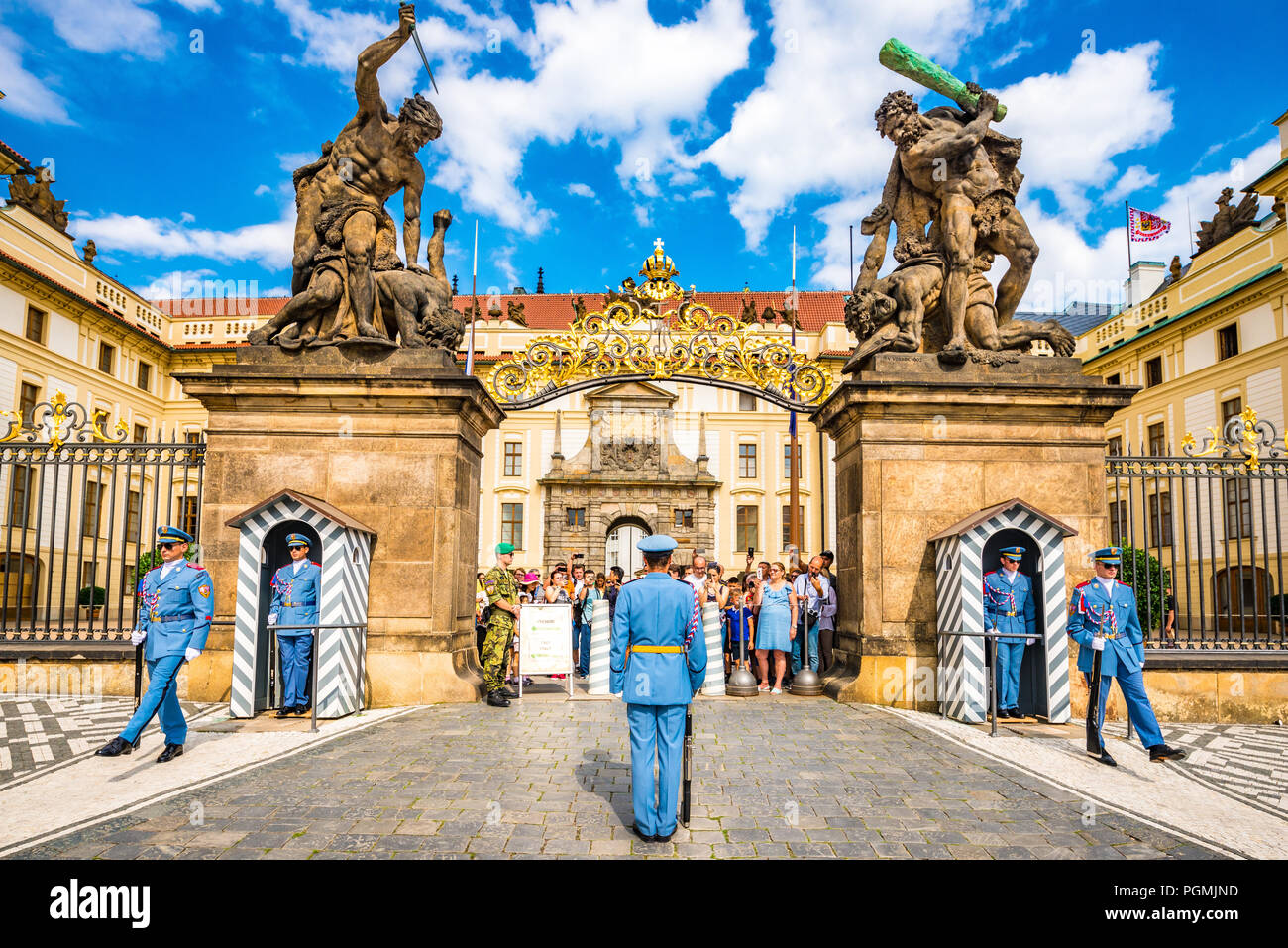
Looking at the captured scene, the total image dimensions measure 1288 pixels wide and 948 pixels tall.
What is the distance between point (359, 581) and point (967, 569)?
21.8ft

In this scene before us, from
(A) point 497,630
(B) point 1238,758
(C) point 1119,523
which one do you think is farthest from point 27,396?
(B) point 1238,758

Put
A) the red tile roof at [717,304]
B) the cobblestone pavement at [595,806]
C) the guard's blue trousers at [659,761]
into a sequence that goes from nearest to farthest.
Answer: the cobblestone pavement at [595,806] < the guard's blue trousers at [659,761] < the red tile roof at [717,304]

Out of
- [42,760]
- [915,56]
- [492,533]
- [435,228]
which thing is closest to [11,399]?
[492,533]

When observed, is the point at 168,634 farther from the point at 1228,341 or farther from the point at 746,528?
the point at 746,528

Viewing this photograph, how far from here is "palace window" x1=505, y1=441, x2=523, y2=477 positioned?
149 ft

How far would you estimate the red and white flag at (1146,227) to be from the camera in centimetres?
3322

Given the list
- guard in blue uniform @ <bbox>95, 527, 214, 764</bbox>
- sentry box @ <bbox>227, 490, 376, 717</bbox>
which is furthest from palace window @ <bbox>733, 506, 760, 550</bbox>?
guard in blue uniform @ <bbox>95, 527, 214, 764</bbox>

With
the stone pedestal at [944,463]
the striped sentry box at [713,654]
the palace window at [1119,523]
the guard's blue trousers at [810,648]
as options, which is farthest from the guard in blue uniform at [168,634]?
the palace window at [1119,523]

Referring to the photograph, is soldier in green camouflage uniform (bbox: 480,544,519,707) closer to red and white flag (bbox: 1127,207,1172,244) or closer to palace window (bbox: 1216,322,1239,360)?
palace window (bbox: 1216,322,1239,360)

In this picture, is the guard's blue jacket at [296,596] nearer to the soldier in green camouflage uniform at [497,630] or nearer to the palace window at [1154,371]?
the soldier in green camouflage uniform at [497,630]

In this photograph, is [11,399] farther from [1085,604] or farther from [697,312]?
[1085,604]

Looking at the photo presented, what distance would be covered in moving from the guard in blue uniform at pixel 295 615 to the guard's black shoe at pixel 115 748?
70.5 inches

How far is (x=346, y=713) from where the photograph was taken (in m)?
8.91

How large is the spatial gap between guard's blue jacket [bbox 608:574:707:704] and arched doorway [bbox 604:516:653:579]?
39131 millimetres
